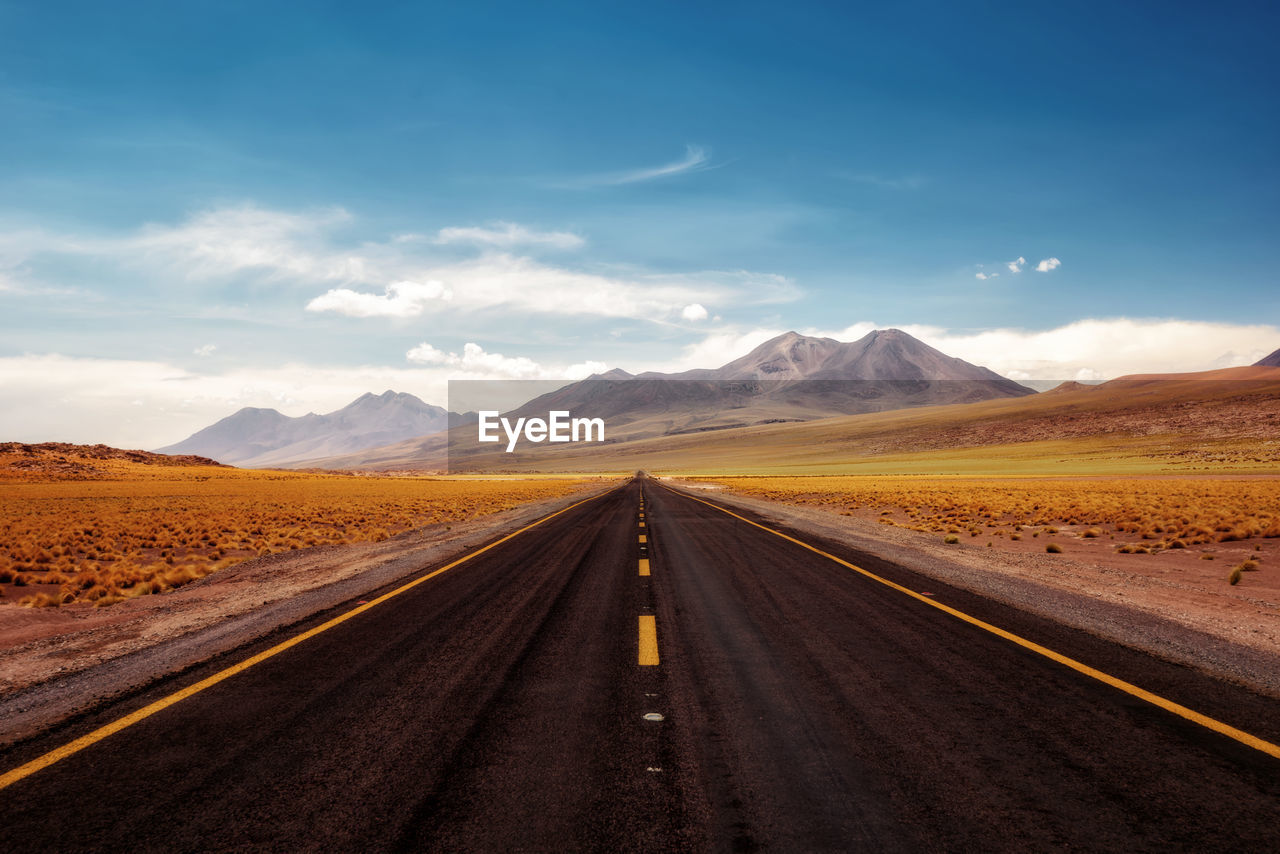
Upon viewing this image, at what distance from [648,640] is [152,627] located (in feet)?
20.8

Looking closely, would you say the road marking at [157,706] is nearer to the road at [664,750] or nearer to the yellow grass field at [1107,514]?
the road at [664,750]

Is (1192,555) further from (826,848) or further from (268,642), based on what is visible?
(268,642)

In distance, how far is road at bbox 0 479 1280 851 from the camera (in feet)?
9.86

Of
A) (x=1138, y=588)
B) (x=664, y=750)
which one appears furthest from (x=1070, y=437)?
(x=664, y=750)

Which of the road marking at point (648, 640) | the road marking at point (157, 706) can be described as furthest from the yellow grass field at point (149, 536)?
the road marking at point (648, 640)

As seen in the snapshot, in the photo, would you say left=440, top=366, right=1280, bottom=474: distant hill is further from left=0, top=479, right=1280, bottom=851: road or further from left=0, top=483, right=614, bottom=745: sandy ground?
left=0, top=483, right=614, bottom=745: sandy ground

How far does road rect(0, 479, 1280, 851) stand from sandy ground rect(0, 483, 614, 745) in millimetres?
599

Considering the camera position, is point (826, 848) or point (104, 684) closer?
point (826, 848)

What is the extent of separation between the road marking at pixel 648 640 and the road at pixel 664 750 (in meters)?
0.05

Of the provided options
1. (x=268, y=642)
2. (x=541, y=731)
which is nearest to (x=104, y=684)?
(x=268, y=642)

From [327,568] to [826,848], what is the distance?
1182 centimetres

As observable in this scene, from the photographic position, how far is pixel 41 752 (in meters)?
3.88

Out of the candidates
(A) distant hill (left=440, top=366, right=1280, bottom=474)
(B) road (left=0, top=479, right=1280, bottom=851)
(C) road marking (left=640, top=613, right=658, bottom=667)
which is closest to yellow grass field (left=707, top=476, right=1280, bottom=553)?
(B) road (left=0, top=479, right=1280, bottom=851)

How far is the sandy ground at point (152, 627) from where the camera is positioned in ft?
16.7
